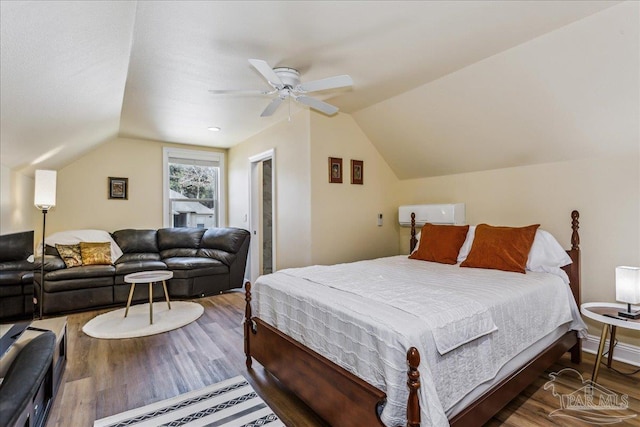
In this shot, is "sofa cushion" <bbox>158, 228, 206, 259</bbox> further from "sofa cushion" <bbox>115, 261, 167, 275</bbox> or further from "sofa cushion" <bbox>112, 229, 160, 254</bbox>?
"sofa cushion" <bbox>115, 261, 167, 275</bbox>

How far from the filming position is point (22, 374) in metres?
0.82

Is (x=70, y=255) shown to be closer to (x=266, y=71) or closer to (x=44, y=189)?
(x=44, y=189)

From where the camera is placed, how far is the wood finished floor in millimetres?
2014

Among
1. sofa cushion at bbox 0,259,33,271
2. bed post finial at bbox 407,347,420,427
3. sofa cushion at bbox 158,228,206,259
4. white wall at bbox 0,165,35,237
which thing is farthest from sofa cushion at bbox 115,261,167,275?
bed post finial at bbox 407,347,420,427

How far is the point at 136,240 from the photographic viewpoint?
5023mm

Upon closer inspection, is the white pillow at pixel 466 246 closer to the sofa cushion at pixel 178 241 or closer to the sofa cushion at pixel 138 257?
the sofa cushion at pixel 178 241

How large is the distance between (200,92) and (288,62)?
116 cm

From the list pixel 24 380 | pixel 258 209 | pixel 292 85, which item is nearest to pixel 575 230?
pixel 292 85

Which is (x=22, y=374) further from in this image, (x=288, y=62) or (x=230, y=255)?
(x=230, y=255)

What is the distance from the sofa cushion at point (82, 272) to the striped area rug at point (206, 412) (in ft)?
8.71

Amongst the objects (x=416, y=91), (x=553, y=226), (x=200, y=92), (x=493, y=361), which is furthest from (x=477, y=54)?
(x=200, y=92)

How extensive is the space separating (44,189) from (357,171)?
11.4 feet

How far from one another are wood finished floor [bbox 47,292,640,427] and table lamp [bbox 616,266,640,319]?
54 cm

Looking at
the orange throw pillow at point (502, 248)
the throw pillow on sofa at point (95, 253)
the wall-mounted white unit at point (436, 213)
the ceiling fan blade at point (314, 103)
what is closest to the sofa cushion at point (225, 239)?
the throw pillow on sofa at point (95, 253)
